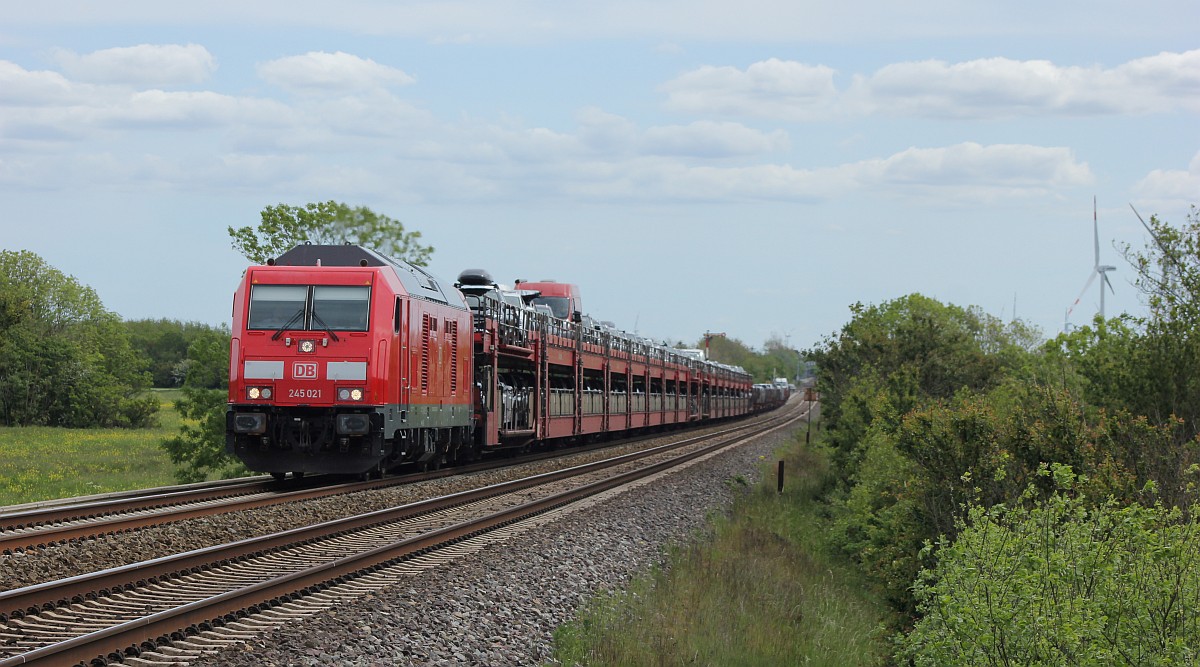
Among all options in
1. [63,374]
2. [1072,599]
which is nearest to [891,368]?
[1072,599]

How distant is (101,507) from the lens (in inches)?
590

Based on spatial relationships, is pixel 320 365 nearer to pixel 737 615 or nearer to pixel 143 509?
pixel 143 509

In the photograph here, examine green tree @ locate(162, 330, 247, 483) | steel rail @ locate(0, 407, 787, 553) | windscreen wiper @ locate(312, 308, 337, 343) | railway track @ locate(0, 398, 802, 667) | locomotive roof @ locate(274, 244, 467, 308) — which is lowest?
A: railway track @ locate(0, 398, 802, 667)

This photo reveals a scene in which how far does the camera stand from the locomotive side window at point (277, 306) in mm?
19422

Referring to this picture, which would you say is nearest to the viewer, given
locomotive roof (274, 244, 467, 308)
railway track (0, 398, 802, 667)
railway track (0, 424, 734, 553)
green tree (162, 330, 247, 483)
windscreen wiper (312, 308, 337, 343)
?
railway track (0, 398, 802, 667)

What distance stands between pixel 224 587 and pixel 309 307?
9.87 m

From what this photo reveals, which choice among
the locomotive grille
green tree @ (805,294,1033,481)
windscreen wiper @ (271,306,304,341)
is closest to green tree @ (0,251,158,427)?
green tree @ (805,294,1033,481)

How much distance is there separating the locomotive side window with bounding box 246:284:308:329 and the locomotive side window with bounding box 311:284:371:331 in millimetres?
249

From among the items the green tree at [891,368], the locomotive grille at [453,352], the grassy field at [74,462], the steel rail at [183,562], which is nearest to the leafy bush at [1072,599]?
the steel rail at [183,562]

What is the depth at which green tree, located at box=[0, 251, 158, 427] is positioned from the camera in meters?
55.6

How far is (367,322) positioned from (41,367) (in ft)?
141

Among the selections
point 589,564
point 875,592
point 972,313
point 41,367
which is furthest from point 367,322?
point 972,313

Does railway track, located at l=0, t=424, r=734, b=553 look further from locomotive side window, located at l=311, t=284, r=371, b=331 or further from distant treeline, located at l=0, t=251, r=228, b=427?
distant treeline, located at l=0, t=251, r=228, b=427

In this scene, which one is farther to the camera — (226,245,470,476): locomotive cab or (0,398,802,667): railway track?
(226,245,470,476): locomotive cab
